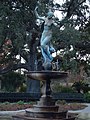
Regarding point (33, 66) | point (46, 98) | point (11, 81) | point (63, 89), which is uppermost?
point (33, 66)

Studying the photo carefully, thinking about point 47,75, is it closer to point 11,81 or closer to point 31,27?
point 31,27

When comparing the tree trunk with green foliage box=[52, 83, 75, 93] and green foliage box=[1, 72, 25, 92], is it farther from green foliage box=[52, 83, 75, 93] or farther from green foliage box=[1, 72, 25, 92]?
green foliage box=[1, 72, 25, 92]

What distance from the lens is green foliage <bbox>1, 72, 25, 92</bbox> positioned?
1358 inches

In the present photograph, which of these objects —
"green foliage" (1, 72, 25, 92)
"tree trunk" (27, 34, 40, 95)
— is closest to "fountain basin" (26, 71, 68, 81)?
"tree trunk" (27, 34, 40, 95)

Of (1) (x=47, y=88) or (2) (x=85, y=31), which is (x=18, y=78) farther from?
(1) (x=47, y=88)

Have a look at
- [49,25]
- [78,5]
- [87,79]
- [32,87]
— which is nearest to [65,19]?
[78,5]

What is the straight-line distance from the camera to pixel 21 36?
20484 millimetres

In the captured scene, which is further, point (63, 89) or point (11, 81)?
point (11, 81)

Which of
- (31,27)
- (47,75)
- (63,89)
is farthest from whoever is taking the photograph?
(63,89)

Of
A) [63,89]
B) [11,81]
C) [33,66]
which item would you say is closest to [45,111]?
[33,66]

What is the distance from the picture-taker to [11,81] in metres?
34.6

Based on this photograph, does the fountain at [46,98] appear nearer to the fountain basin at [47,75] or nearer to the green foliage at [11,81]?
the fountain basin at [47,75]

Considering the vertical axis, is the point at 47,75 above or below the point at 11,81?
below

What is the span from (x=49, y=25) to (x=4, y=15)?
9.18 m
